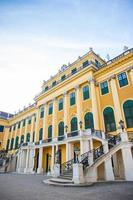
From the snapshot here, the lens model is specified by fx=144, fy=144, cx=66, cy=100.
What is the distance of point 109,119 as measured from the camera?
686 inches

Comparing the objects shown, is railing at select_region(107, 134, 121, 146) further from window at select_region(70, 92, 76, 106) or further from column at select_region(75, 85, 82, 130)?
window at select_region(70, 92, 76, 106)

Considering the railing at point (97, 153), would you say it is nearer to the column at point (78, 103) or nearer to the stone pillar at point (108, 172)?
the stone pillar at point (108, 172)

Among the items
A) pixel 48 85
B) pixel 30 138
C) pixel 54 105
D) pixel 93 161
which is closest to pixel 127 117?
pixel 93 161

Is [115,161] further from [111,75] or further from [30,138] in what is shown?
[30,138]

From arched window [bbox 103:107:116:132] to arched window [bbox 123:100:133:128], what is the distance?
1.58 metres

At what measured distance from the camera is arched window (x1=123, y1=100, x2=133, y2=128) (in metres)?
15.4

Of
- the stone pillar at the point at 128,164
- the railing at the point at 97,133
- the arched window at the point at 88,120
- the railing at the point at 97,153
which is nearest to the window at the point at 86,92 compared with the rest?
the arched window at the point at 88,120

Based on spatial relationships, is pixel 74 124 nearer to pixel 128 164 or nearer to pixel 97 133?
pixel 97 133

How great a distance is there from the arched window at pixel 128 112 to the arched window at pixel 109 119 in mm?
1580

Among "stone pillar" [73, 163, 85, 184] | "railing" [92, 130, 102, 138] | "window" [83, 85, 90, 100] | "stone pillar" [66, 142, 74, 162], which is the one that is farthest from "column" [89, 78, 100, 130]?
"stone pillar" [73, 163, 85, 184]

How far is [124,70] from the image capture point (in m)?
17.6

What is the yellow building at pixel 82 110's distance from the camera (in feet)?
54.1

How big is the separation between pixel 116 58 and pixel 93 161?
44.7ft

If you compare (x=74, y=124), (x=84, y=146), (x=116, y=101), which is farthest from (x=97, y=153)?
(x=74, y=124)
